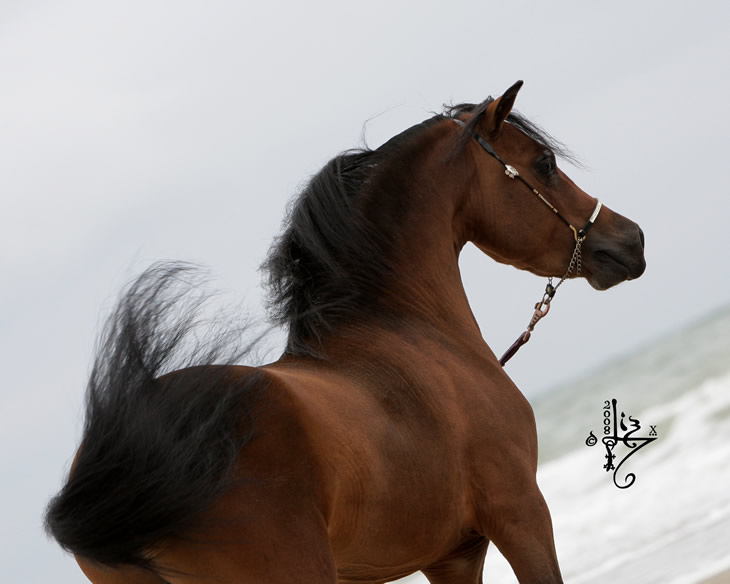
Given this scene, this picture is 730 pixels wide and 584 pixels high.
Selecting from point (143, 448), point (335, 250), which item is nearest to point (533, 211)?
point (335, 250)

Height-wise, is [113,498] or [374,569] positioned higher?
[113,498]

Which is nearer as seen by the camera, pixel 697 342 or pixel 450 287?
pixel 450 287

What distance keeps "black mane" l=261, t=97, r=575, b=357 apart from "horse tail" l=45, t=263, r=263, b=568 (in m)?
0.70

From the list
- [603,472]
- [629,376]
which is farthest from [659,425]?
[629,376]

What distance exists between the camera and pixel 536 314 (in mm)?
4211

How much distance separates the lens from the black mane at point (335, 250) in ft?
11.2

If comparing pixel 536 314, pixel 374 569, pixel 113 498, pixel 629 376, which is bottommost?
pixel 374 569

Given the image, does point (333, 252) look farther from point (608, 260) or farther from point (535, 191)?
point (608, 260)

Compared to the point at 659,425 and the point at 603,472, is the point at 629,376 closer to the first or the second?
the point at 659,425

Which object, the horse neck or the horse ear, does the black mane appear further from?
the horse ear

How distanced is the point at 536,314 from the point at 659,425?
9.85 metres

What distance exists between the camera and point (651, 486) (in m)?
9.94

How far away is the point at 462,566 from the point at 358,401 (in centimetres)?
103

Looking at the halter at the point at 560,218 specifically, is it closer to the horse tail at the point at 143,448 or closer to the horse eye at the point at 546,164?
the horse eye at the point at 546,164
